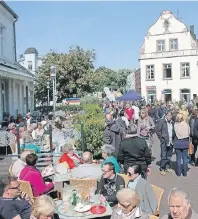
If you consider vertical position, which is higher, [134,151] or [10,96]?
[10,96]

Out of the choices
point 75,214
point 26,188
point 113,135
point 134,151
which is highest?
point 113,135

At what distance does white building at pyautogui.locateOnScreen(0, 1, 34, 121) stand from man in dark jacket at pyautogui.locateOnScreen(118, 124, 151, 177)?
1442 cm

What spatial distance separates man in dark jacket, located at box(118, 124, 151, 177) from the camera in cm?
735

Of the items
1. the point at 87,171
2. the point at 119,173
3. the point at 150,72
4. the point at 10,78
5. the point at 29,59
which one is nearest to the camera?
the point at 87,171

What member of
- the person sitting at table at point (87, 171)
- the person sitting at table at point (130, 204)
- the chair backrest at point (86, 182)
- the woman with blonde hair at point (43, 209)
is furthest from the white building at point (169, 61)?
the woman with blonde hair at point (43, 209)

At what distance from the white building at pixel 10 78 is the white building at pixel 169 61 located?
23.7m

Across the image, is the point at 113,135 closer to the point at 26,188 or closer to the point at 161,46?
the point at 26,188

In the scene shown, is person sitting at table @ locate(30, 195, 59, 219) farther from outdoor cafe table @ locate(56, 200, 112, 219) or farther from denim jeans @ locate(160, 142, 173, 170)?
denim jeans @ locate(160, 142, 173, 170)

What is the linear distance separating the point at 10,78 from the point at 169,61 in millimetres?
31737

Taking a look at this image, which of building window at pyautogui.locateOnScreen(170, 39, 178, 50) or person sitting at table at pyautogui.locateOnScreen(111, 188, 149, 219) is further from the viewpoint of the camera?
building window at pyautogui.locateOnScreen(170, 39, 178, 50)

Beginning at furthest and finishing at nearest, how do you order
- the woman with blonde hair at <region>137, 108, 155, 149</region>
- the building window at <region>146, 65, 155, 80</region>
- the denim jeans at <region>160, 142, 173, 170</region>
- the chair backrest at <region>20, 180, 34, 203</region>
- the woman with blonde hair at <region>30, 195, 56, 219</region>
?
the building window at <region>146, 65, 155, 80</region> → the woman with blonde hair at <region>137, 108, 155, 149</region> → the denim jeans at <region>160, 142, 173, 170</region> → the chair backrest at <region>20, 180, 34, 203</region> → the woman with blonde hair at <region>30, 195, 56, 219</region>

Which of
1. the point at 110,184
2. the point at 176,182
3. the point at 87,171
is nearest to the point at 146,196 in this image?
the point at 110,184

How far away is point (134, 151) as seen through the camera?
735 centimetres

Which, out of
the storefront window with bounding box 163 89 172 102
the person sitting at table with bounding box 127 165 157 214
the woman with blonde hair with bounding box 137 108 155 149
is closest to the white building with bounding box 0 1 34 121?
the woman with blonde hair with bounding box 137 108 155 149
